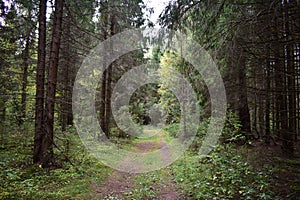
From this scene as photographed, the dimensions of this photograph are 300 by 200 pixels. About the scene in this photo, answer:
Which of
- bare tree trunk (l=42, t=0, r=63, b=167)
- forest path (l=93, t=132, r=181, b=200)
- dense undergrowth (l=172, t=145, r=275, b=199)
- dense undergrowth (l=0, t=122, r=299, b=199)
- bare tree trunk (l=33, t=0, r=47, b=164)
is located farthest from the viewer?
bare tree trunk (l=33, t=0, r=47, b=164)

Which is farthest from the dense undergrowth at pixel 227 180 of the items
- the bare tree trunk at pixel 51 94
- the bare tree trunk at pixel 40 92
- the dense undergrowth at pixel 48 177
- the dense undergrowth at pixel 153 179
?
the bare tree trunk at pixel 40 92

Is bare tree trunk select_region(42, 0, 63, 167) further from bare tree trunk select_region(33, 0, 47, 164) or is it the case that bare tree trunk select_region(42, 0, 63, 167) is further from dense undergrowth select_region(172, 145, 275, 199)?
dense undergrowth select_region(172, 145, 275, 199)

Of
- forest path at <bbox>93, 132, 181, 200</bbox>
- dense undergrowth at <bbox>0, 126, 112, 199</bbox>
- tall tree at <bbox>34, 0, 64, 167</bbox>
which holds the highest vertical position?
tall tree at <bbox>34, 0, 64, 167</bbox>

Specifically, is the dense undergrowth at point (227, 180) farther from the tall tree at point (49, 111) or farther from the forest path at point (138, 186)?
the tall tree at point (49, 111)

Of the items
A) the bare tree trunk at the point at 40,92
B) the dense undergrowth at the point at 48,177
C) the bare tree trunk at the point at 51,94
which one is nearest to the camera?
the dense undergrowth at the point at 48,177

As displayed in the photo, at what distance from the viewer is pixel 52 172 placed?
6898 millimetres

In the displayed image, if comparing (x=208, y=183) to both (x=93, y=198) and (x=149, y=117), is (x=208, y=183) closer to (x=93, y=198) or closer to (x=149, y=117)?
(x=93, y=198)

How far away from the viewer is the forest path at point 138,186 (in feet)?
19.3

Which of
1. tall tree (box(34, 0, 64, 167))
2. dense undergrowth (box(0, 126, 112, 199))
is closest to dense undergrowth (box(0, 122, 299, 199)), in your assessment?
dense undergrowth (box(0, 126, 112, 199))

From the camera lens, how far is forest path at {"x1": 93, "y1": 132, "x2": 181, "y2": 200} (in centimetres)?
589

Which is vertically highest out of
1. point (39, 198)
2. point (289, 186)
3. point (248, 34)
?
point (248, 34)

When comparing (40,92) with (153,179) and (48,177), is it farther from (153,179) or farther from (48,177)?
(153,179)

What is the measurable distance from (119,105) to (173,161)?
7.83 meters

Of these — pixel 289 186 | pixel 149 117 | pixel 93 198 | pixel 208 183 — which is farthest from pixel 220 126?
pixel 149 117
